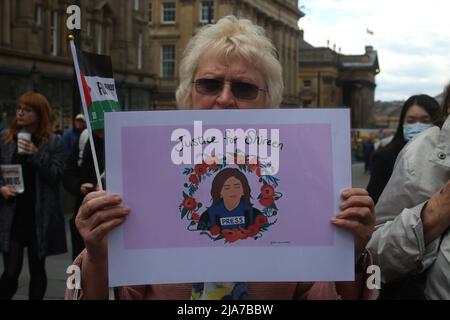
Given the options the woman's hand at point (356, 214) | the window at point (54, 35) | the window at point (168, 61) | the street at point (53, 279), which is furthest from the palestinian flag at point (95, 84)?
the window at point (168, 61)

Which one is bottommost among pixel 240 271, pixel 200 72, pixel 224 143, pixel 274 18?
pixel 240 271

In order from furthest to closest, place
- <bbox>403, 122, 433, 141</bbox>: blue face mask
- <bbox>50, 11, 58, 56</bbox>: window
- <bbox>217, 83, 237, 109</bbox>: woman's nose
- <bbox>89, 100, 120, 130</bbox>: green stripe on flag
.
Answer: <bbox>50, 11, 58, 56</bbox>: window < <bbox>403, 122, 433, 141</bbox>: blue face mask < <bbox>217, 83, 237, 109</bbox>: woman's nose < <bbox>89, 100, 120, 130</bbox>: green stripe on flag

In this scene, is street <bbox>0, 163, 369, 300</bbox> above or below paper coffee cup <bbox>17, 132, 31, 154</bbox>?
below

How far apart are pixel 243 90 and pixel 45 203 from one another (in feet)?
13.6

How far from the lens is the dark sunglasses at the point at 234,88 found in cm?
247

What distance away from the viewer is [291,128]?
217cm

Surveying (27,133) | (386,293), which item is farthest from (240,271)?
(27,133)

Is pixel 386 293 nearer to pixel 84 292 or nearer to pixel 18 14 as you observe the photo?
pixel 84 292

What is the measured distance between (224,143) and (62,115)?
28.2 m

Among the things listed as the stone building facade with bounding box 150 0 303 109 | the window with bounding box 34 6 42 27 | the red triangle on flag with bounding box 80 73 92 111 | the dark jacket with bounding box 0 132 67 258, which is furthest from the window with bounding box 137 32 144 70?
the red triangle on flag with bounding box 80 73 92 111

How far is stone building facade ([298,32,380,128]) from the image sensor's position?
10725cm

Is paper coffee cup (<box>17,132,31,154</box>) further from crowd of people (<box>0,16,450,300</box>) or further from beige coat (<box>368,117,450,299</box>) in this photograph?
beige coat (<box>368,117,450,299</box>)

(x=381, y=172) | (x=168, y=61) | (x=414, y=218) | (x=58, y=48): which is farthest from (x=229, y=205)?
(x=168, y=61)

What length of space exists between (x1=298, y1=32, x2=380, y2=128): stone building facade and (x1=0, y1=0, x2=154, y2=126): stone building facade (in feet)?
196
